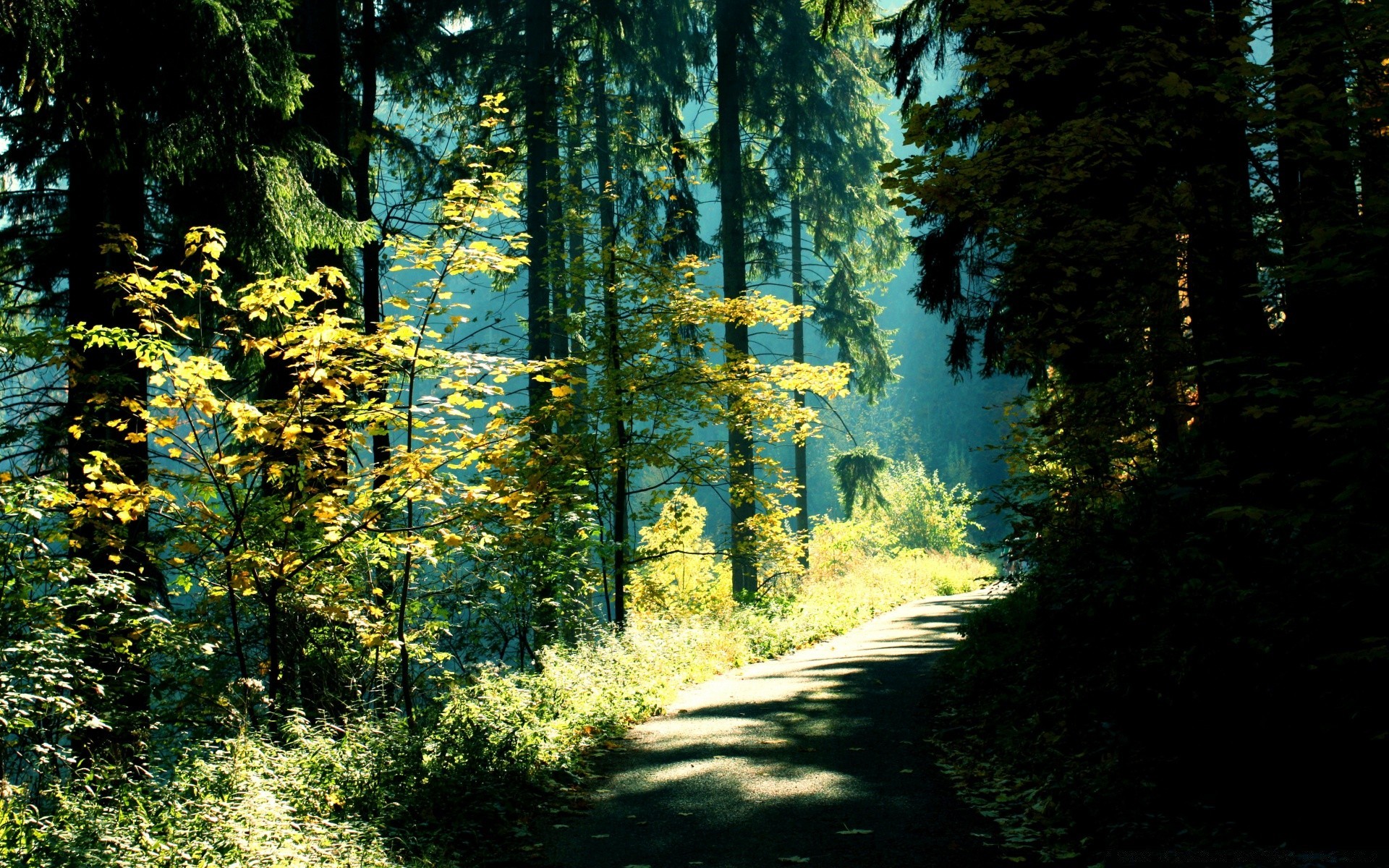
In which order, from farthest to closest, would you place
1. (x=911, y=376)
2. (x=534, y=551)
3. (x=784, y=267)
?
(x=911, y=376)
(x=784, y=267)
(x=534, y=551)

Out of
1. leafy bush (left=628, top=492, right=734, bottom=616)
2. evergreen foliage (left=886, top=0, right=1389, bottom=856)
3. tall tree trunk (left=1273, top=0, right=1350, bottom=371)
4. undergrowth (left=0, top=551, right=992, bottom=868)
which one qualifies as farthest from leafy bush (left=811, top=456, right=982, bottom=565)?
tall tree trunk (left=1273, top=0, right=1350, bottom=371)

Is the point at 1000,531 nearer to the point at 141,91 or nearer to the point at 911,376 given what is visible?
the point at 911,376

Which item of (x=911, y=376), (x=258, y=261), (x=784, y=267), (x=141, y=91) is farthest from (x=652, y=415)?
(x=911, y=376)

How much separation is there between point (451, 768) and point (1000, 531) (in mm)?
59139

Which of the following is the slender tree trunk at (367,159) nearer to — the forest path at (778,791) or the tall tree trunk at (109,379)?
the tall tree trunk at (109,379)

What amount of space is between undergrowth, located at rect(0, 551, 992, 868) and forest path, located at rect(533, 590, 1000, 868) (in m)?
0.44

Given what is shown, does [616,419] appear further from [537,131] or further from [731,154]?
[731,154]

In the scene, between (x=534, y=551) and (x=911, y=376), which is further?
(x=911, y=376)

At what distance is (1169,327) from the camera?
660 cm

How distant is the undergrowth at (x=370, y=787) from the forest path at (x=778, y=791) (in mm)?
442

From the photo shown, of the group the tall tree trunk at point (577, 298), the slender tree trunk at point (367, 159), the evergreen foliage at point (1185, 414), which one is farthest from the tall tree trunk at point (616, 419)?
the evergreen foliage at point (1185, 414)

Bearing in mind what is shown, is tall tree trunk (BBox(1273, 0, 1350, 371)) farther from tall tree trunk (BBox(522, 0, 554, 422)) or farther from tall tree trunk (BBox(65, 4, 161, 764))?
tall tree trunk (BBox(522, 0, 554, 422))

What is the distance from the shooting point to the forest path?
485 centimetres

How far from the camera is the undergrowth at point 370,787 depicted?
3939 mm
